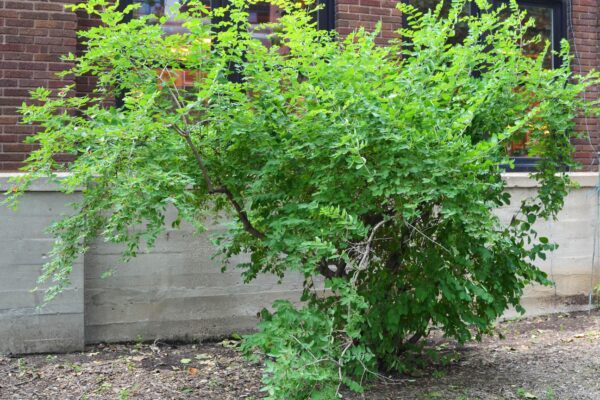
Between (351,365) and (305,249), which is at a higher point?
(305,249)

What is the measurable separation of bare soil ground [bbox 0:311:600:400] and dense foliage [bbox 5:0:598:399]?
22.6 inches

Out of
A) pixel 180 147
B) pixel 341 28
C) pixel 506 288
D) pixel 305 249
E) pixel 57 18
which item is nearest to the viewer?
pixel 305 249

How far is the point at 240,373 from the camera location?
19.6ft

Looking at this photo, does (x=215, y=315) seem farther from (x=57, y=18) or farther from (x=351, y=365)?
(x=57, y=18)

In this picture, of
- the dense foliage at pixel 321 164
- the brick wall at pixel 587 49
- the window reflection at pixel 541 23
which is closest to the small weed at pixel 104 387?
the dense foliage at pixel 321 164

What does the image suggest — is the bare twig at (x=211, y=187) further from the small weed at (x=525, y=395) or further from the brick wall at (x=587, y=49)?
the brick wall at (x=587, y=49)

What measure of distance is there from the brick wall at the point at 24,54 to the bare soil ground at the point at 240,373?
6.61 ft

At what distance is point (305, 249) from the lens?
411cm

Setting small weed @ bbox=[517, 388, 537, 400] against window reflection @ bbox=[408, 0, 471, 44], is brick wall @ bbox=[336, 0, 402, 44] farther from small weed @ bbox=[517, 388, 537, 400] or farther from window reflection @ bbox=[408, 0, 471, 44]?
small weed @ bbox=[517, 388, 537, 400]

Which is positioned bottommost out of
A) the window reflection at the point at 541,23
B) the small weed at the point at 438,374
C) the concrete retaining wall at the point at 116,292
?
the small weed at the point at 438,374

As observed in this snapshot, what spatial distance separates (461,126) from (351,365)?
65.8 inches

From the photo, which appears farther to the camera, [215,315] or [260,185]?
[215,315]

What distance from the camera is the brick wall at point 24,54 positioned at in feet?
21.8

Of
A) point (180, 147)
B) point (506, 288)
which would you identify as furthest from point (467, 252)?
point (180, 147)
